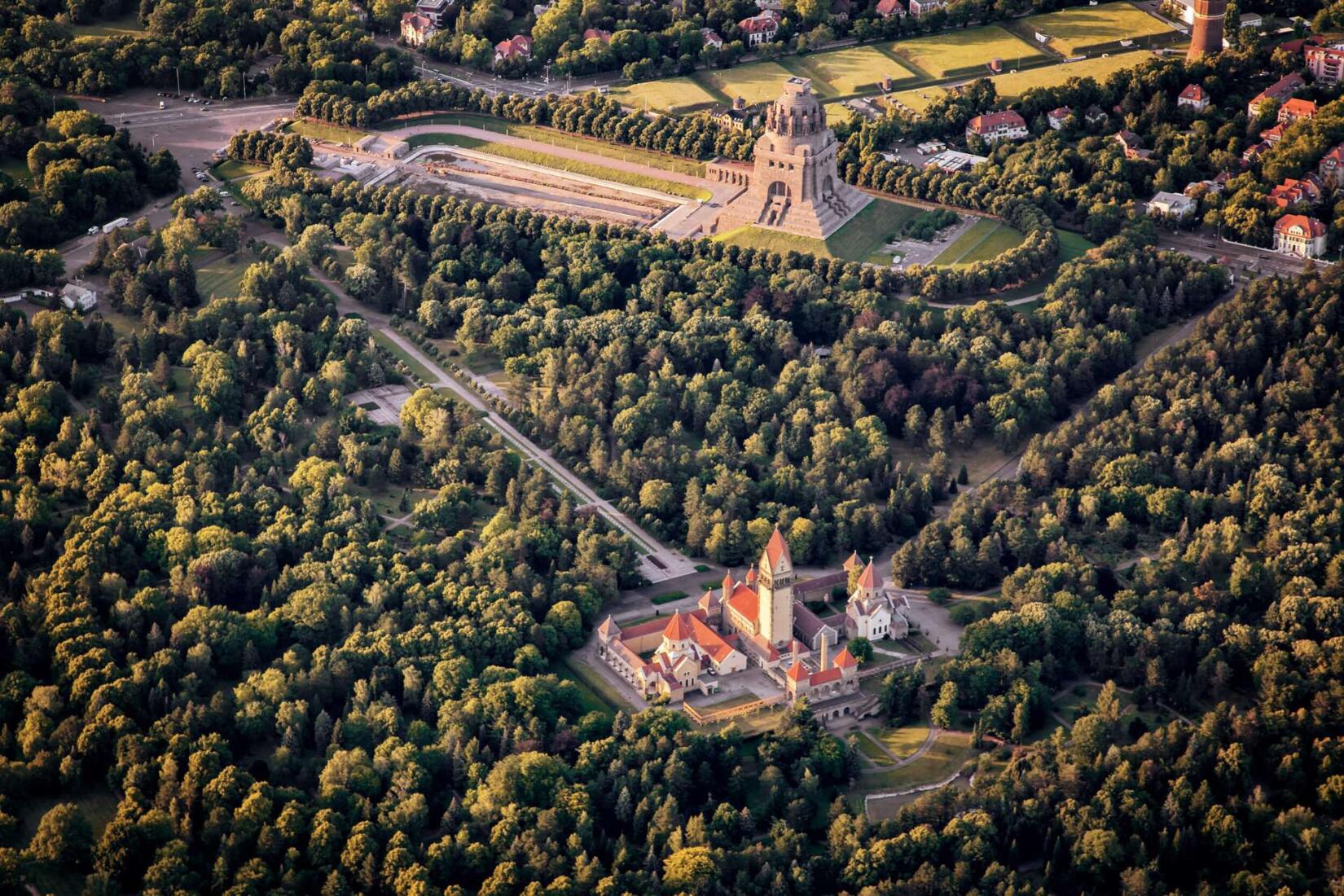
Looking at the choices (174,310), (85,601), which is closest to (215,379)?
(174,310)

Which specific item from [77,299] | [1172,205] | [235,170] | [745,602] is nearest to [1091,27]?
[1172,205]

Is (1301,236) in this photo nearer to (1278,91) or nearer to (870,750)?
(1278,91)

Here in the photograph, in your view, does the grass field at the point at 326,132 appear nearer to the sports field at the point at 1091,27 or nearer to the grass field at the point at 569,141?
→ the grass field at the point at 569,141

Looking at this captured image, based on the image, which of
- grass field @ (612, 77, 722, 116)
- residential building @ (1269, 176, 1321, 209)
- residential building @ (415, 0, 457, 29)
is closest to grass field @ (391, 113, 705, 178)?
grass field @ (612, 77, 722, 116)

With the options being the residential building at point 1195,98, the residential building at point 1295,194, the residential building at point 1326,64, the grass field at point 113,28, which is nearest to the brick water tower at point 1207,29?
the residential building at point 1195,98

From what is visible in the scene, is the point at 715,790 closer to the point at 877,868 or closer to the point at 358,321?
the point at 877,868

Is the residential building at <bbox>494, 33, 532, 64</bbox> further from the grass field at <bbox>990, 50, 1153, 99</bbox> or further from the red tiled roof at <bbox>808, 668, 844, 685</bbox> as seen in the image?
the red tiled roof at <bbox>808, 668, 844, 685</bbox>
